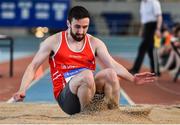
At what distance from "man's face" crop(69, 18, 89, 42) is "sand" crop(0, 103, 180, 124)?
2.60 ft

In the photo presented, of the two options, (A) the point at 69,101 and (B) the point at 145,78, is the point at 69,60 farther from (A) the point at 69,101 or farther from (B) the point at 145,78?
(B) the point at 145,78

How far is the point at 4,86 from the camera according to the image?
11.9 m

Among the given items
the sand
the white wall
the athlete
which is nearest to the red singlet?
the athlete

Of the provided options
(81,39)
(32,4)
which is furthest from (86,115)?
(32,4)

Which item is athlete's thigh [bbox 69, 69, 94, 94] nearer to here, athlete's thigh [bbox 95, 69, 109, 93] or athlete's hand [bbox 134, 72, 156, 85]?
athlete's thigh [bbox 95, 69, 109, 93]

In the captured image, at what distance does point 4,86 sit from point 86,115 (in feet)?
19.3

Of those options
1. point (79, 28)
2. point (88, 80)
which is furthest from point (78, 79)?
point (79, 28)

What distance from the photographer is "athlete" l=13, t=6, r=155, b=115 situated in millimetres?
6195

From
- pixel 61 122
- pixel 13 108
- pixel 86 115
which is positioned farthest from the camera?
pixel 13 108

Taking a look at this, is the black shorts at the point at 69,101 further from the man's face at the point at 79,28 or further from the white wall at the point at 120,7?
the white wall at the point at 120,7

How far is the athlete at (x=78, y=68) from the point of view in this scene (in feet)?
20.3

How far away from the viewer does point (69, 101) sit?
6359 mm

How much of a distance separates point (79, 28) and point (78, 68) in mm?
460

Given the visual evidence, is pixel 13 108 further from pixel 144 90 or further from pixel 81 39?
pixel 144 90
